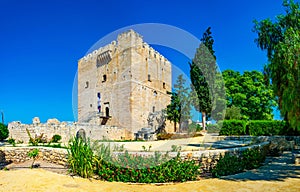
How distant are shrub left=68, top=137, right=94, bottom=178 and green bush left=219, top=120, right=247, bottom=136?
46.1 feet

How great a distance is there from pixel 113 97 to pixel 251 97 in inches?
638

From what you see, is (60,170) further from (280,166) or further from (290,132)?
(290,132)

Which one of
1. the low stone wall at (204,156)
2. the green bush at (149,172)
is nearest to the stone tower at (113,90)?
the low stone wall at (204,156)

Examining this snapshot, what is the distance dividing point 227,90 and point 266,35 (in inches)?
753

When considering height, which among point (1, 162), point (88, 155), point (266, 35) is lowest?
point (1, 162)

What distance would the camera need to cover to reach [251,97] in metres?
28.1

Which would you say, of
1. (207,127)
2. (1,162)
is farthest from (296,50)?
(207,127)

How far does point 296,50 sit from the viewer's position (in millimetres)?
6648

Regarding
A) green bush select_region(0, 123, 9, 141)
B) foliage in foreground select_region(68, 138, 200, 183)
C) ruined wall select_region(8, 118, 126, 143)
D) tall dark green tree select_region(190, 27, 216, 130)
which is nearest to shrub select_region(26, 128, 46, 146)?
ruined wall select_region(8, 118, 126, 143)

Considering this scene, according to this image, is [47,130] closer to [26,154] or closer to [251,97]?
[26,154]

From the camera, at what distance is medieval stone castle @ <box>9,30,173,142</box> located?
16.6 meters

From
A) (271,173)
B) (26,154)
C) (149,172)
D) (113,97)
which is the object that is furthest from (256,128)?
(113,97)

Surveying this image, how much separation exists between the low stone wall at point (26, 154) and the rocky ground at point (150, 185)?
4.27 feet

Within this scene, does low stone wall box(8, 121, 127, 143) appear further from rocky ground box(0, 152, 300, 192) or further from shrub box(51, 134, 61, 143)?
rocky ground box(0, 152, 300, 192)
